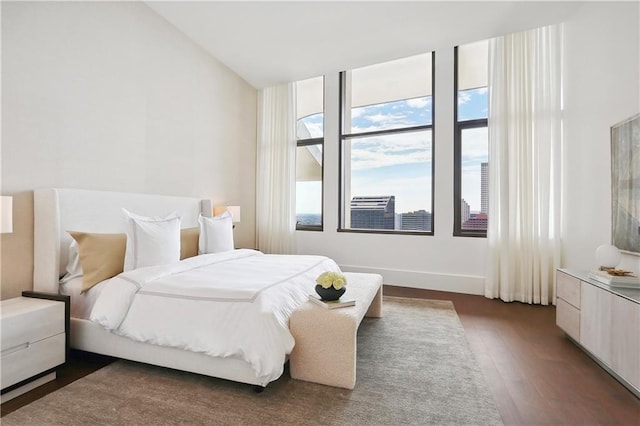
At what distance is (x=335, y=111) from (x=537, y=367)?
3.95 m

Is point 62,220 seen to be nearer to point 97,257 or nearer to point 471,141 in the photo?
point 97,257

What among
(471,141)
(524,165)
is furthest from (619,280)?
(471,141)

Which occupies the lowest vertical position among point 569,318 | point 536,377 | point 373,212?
point 536,377

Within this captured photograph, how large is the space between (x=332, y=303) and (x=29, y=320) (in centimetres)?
174

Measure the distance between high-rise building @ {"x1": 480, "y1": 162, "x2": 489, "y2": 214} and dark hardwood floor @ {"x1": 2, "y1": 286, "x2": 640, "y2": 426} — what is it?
147 centimetres

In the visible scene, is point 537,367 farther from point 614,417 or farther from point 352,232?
point 352,232

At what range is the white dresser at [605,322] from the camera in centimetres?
170

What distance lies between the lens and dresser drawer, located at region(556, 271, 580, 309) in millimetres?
2273

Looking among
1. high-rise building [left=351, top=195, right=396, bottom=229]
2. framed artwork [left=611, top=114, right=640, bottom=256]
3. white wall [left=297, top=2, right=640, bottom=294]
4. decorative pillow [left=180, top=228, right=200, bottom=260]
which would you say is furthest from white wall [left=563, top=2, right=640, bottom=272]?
decorative pillow [left=180, top=228, right=200, bottom=260]

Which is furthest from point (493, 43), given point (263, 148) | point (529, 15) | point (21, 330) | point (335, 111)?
point (21, 330)

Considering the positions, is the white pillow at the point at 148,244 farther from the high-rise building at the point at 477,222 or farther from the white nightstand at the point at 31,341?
the high-rise building at the point at 477,222

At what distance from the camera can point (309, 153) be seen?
513 centimetres

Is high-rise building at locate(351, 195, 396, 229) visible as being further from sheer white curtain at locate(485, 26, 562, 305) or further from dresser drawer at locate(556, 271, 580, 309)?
dresser drawer at locate(556, 271, 580, 309)

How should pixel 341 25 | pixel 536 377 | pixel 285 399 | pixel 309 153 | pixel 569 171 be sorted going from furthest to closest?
pixel 309 153
pixel 341 25
pixel 569 171
pixel 536 377
pixel 285 399
